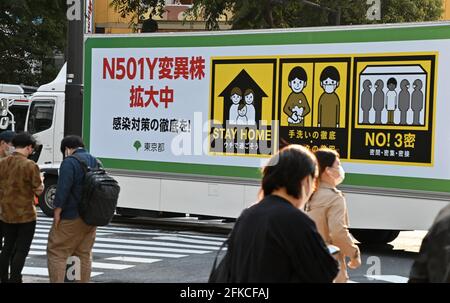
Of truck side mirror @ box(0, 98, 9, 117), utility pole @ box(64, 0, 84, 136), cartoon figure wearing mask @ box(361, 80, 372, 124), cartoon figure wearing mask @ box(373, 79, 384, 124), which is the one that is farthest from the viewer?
truck side mirror @ box(0, 98, 9, 117)

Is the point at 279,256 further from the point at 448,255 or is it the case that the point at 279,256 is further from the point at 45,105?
the point at 45,105

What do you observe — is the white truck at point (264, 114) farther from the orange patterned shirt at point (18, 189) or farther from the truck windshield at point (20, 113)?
the orange patterned shirt at point (18, 189)

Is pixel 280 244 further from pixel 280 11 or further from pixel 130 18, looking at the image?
pixel 130 18

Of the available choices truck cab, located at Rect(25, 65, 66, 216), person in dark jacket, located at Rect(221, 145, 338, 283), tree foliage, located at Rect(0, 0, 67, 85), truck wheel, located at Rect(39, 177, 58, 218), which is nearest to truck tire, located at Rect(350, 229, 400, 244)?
truck wheel, located at Rect(39, 177, 58, 218)

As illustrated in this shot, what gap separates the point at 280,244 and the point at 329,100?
971cm

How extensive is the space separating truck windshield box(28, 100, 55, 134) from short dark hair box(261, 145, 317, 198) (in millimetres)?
15254

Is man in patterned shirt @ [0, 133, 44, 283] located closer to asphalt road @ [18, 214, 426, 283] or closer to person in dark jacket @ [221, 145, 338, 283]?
asphalt road @ [18, 214, 426, 283]

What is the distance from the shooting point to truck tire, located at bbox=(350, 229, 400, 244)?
14.4 meters

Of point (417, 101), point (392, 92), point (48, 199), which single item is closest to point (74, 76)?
point (392, 92)

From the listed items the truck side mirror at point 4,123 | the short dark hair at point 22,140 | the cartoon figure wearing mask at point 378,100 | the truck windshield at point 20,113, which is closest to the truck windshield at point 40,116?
the truck side mirror at point 4,123

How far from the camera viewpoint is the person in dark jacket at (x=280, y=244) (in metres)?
4.08

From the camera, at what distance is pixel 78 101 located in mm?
11484
